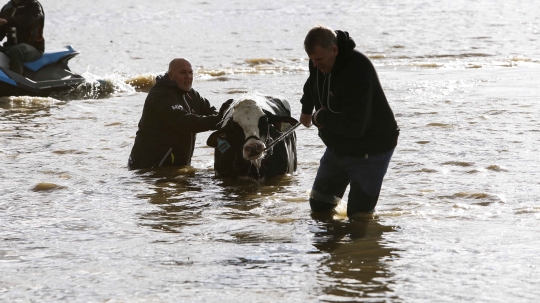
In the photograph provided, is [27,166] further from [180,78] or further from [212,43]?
[212,43]

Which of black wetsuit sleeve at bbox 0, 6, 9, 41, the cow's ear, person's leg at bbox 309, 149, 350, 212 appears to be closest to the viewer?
person's leg at bbox 309, 149, 350, 212

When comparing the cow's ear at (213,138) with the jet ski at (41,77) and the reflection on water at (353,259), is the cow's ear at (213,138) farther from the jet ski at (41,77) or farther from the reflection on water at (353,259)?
the jet ski at (41,77)

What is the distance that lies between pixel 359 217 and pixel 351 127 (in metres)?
1.14

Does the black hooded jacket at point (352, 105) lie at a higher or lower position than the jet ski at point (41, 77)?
higher

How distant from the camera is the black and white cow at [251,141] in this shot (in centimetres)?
880

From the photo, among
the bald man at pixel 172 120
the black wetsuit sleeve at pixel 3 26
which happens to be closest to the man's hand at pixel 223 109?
the bald man at pixel 172 120

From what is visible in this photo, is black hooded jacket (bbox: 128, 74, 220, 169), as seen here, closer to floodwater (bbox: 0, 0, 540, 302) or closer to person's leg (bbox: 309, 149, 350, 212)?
floodwater (bbox: 0, 0, 540, 302)

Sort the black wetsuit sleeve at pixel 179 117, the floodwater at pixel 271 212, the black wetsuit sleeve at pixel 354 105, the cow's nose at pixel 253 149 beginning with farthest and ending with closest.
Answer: the black wetsuit sleeve at pixel 179 117 < the cow's nose at pixel 253 149 < the black wetsuit sleeve at pixel 354 105 < the floodwater at pixel 271 212

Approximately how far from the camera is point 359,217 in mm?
7141

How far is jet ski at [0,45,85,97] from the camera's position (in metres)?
15.6

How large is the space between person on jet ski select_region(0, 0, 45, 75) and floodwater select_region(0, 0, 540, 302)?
3.14 feet

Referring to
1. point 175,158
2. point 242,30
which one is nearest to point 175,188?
point 175,158

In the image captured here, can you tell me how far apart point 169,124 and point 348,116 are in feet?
12.0

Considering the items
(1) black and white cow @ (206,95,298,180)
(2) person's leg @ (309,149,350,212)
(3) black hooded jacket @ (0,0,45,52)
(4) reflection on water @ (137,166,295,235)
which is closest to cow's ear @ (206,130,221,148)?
(1) black and white cow @ (206,95,298,180)
